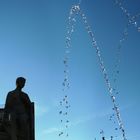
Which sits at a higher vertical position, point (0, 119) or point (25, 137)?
point (0, 119)

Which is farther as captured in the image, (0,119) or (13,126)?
(0,119)

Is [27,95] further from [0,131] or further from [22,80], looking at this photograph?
[0,131]

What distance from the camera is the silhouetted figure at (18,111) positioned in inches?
509

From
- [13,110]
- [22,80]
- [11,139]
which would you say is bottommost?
[11,139]

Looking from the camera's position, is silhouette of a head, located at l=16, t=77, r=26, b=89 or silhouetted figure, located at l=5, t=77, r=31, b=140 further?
silhouette of a head, located at l=16, t=77, r=26, b=89

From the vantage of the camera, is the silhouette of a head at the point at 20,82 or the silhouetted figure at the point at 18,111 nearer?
the silhouetted figure at the point at 18,111

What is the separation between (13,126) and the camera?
1286cm

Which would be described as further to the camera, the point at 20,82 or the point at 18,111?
the point at 20,82

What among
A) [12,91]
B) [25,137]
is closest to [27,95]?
[12,91]

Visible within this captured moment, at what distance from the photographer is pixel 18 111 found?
13172 mm

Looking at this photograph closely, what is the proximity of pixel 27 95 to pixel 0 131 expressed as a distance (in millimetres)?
1571

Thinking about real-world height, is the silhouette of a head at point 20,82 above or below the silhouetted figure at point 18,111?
above

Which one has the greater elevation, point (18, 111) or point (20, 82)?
point (20, 82)

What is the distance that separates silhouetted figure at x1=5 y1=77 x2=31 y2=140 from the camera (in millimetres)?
12922
